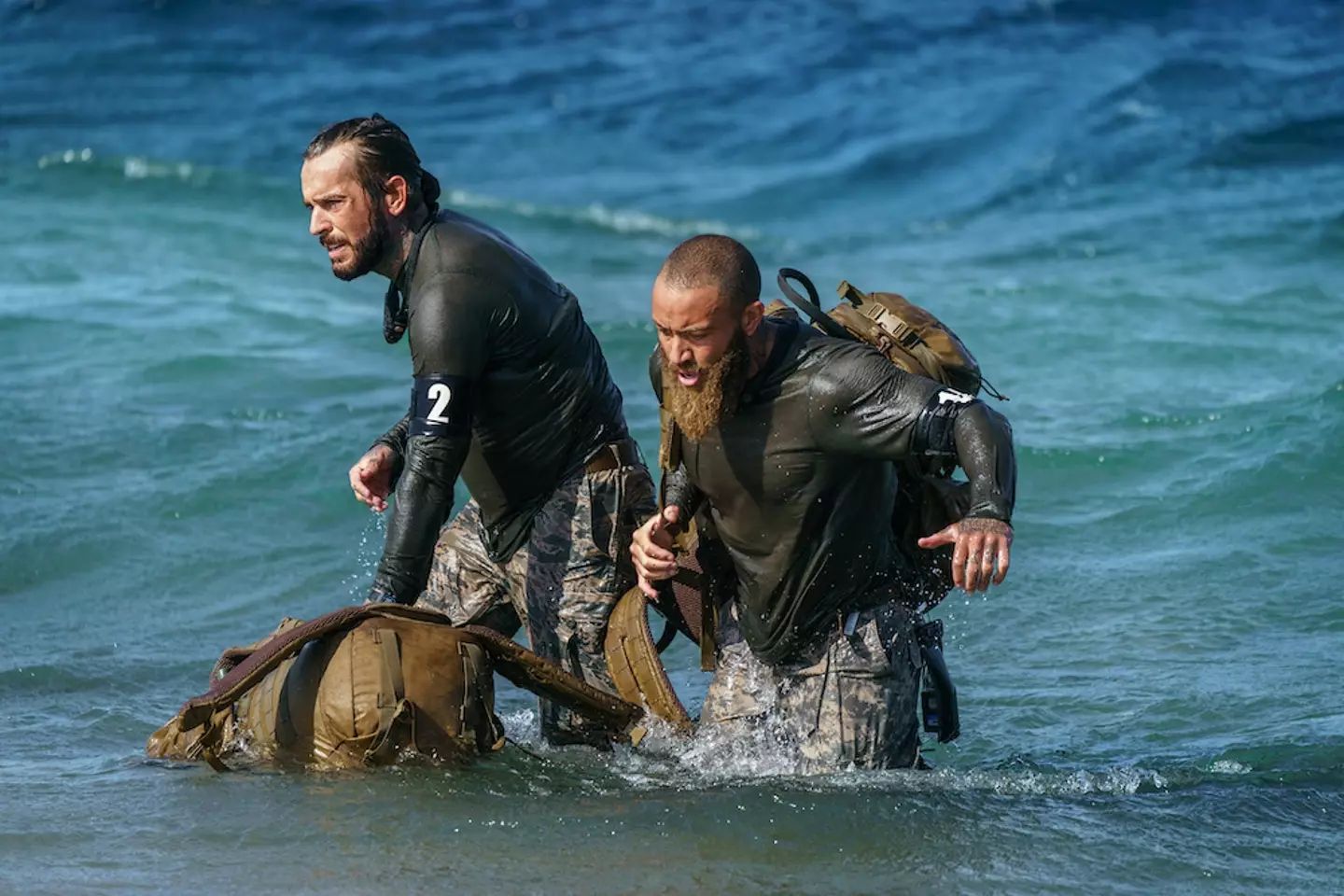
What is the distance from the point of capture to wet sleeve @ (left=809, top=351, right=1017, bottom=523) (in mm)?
4926

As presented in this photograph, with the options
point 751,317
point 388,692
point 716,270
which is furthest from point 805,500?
point 388,692

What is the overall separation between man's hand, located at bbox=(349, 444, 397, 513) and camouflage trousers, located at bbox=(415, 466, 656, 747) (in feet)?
1.02

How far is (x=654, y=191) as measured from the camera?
2017cm

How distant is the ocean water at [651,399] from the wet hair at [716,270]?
151 centimetres

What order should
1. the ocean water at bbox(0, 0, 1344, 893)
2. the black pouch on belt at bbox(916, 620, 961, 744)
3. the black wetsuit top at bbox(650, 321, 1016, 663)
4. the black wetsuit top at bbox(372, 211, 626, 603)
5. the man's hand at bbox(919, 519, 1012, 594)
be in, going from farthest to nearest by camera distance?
the black pouch on belt at bbox(916, 620, 961, 744) < the black wetsuit top at bbox(372, 211, 626, 603) < the ocean water at bbox(0, 0, 1344, 893) < the black wetsuit top at bbox(650, 321, 1016, 663) < the man's hand at bbox(919, 519, 1012, 594)

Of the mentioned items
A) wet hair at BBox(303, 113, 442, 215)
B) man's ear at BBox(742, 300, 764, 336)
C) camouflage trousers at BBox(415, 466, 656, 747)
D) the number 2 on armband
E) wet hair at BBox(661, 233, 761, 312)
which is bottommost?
camouflage trousers at BBox(415, 466, 656, 747)

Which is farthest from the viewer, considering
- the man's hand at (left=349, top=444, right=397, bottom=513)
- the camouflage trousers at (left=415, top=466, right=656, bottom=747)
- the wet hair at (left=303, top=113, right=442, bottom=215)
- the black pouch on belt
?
the man's hand at (left=349, top=444, right=397, bottom=513)

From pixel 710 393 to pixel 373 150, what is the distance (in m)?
1.32

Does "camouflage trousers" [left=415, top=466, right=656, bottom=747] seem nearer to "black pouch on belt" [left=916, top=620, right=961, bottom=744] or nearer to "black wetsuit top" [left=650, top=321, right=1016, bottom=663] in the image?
"black wetsuit top" [left=650, top=321, right=1016, bottom=663]

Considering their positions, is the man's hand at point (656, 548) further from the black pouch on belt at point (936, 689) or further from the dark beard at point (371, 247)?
the dark beard at point (371, 247)

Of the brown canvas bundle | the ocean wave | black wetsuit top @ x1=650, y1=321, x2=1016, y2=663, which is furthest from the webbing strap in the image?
the ocean wave

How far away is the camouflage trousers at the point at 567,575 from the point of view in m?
5.95

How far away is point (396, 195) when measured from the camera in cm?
568

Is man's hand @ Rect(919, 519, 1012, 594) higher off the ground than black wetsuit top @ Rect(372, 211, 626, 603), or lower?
lower
